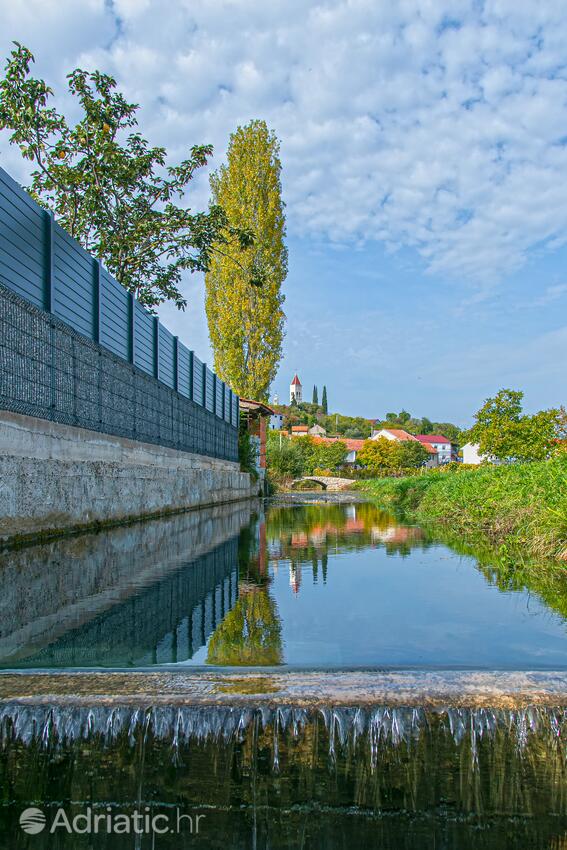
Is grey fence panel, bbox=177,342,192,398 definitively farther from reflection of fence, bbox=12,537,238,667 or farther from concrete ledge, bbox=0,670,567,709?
concrete ledge, bbox=0,670,567,709

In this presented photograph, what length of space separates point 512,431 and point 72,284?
22.2m

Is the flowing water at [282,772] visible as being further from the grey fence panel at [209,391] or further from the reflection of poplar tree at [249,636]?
the grey fence panel at [209,391]

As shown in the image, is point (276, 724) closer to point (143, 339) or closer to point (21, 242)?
point (21, 242)

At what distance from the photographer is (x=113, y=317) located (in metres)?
11.3

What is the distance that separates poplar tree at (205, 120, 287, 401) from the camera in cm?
3034

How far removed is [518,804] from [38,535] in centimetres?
561

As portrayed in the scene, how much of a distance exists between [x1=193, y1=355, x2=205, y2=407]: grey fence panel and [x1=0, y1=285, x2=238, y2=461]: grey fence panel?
11.5 feet

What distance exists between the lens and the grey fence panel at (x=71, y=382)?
6.93 metres

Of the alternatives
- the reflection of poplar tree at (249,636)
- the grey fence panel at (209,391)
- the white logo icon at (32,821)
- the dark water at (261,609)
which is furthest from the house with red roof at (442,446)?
the white logo icon at (32,821)

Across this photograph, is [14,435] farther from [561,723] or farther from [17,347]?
[561,723]

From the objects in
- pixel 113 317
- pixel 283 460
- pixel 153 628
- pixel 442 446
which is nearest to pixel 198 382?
pixel 113 317

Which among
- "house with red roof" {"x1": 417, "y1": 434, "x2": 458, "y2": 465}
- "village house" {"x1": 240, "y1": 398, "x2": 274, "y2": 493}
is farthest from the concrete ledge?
"house with red roof" {"x1": 417, "y1": 434, "x2": 458, "y2": 465}

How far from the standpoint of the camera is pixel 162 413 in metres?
14.8

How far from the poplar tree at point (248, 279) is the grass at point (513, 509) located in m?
16.9
